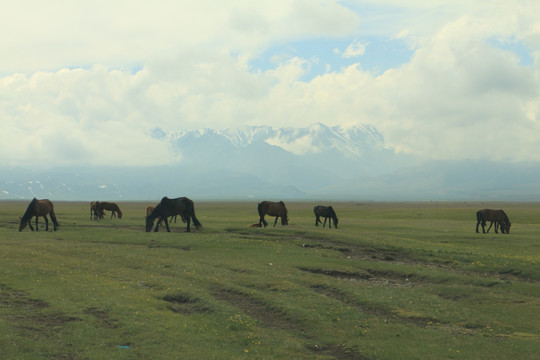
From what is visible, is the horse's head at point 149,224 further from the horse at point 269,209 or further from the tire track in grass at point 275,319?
the tire track in grass at point 275,319

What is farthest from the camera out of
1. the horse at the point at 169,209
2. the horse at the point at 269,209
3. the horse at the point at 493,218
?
the horse at the point at 493,218

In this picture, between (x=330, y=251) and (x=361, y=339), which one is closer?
(x=361, y=339)

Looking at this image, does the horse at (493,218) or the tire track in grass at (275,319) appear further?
the horse at (493,218)

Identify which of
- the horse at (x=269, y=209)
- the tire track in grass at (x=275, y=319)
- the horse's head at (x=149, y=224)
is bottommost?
the tire track in grass at (x=275, y=319)

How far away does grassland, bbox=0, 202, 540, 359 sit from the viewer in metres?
14.5

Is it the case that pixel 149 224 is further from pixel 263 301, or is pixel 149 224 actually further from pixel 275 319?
pixel 275 319

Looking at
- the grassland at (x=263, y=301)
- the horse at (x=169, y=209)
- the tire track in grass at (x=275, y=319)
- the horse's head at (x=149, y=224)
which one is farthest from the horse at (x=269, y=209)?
the tire track in grass at (x=275, y=319)

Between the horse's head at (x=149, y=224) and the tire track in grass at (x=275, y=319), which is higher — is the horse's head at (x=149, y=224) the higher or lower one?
the higher one

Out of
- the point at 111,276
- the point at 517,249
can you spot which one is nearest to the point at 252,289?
the point at 111,276

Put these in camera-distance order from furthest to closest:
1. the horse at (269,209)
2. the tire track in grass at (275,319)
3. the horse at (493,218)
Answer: the horse at (493,218) < the horse at (269,209) < the tire track in grass at (275,319)

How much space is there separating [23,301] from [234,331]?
8832 millimetres

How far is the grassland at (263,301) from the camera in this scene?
14.5m

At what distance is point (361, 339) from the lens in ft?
50.9

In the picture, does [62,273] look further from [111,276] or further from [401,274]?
[401,274]
